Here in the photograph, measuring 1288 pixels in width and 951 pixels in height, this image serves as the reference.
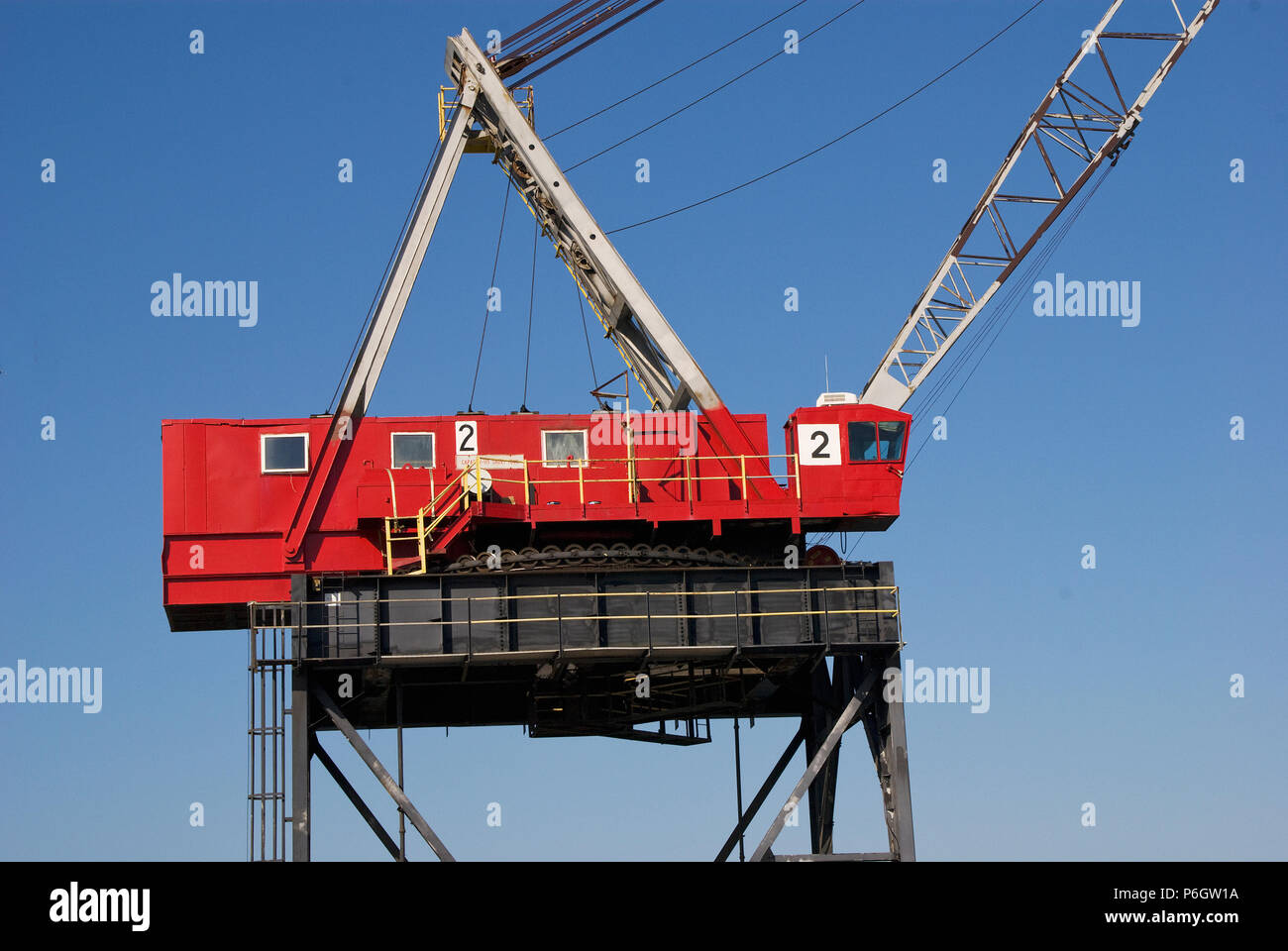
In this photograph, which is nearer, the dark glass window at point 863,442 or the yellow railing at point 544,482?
the yellow railing at point 544,482

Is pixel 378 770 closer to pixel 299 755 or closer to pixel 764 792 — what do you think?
pixel 299 755

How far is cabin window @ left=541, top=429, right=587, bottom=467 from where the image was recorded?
51.8 metres

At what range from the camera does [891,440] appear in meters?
51.8

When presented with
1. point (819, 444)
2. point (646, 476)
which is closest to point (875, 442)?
point (819, 444)

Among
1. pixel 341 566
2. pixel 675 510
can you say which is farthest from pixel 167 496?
pixel 675 510

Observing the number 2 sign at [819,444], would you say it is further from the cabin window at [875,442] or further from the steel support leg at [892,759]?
the steel support leg at [892,759]

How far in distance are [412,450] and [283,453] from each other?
10.9 ft

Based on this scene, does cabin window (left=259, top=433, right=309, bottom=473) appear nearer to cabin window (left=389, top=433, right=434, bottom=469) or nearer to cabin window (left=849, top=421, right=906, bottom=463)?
cabin window (left=389, top=433, right=434, bottom=469)

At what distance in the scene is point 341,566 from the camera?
50.3 metres

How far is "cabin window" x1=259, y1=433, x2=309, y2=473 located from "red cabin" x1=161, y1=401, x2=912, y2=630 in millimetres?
36

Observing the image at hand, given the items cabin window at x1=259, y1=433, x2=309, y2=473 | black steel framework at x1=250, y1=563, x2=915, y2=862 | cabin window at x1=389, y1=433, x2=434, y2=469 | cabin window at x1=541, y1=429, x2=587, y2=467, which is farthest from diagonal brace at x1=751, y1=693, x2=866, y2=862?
cabin window at x1=259, y1=433, x2=309, y2=473

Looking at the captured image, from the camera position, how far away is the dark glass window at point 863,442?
169 feet

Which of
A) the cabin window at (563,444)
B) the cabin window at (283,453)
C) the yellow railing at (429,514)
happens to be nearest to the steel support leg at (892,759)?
the cabin window at (563,444)
